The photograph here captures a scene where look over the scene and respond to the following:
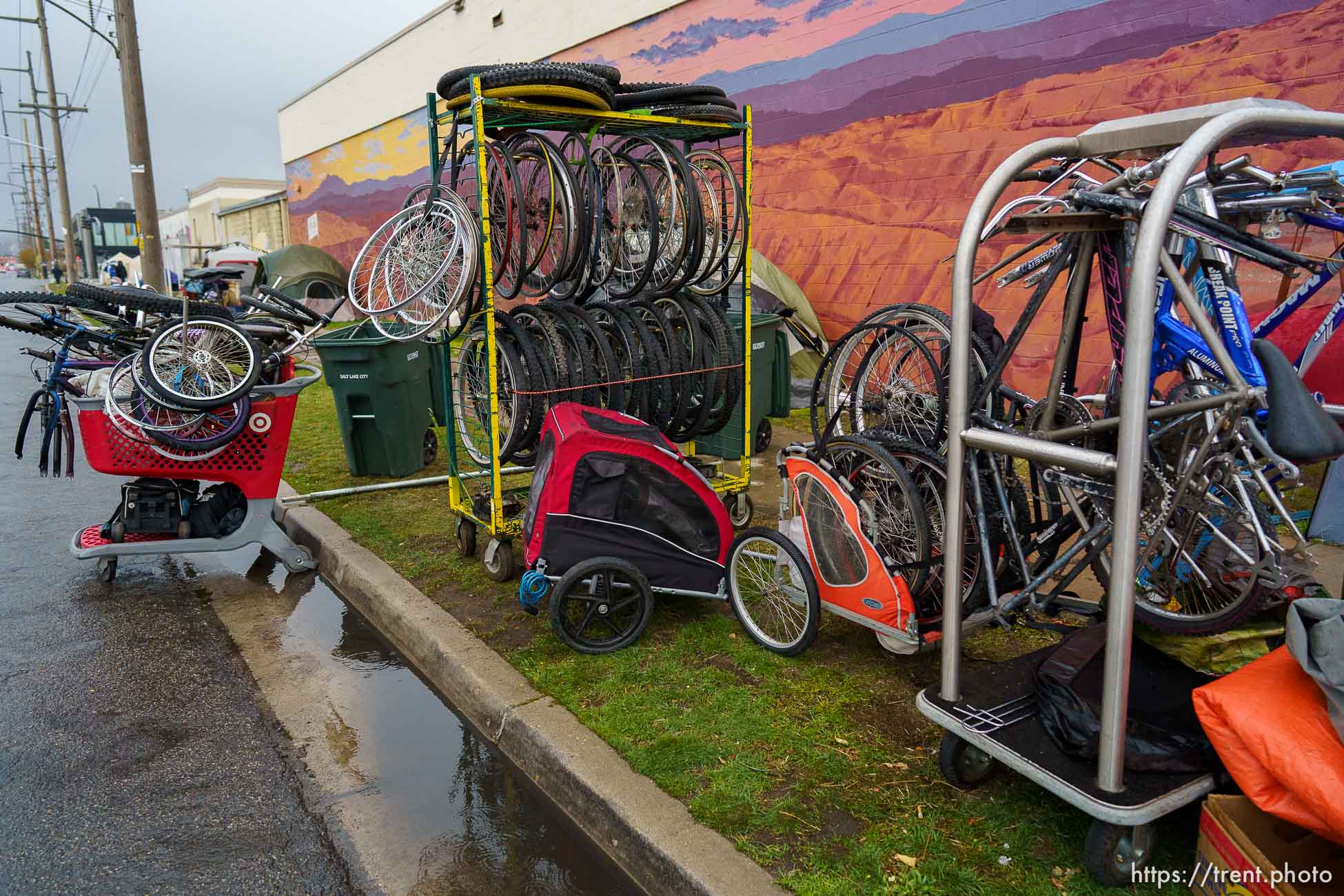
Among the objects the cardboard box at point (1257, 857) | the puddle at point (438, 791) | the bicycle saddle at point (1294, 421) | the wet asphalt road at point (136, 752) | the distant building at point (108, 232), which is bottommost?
the puddle at point (438, 791)

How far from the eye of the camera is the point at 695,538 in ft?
13.5

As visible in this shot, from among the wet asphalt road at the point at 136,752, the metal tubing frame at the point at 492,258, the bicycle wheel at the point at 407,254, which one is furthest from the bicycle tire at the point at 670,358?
the wet asphalt road at the point at 136,752

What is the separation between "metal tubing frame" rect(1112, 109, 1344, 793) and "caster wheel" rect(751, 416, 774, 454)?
17.6 ft

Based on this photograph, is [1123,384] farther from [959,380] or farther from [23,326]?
[23,326]

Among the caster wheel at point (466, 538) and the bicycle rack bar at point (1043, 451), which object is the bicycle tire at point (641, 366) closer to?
the caster wheel at point (466, 538)

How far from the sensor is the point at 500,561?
15.8 feet

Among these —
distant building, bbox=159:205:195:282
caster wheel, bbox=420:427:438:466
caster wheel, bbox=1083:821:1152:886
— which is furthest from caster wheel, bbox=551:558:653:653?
distant building, bbox=159:205:195:282

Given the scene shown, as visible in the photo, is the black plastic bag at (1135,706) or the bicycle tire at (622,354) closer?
the black plastic bag at (1135,706)

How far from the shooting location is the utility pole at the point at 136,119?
1169 cm

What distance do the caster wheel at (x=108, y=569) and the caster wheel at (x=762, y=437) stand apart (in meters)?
4.82

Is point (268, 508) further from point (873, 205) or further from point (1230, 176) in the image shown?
point (873, 205)

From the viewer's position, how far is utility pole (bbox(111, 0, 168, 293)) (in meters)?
11.7

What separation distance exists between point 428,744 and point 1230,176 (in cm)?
357

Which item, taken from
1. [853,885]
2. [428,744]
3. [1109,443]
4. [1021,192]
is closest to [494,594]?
[428,744]
